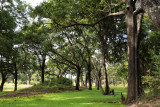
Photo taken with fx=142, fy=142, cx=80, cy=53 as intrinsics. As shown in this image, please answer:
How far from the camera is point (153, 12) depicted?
4660 millimetres

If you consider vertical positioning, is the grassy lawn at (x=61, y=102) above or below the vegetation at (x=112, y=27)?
below

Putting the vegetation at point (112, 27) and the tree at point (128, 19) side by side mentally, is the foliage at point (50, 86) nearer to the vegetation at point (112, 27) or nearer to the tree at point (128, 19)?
the vegetation at point (112, 27)

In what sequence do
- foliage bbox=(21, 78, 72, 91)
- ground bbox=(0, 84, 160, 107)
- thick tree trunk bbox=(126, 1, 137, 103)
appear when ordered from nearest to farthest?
1. ground bbox=(0, 84, 160, 107)
2. thick tree trunk bbox=(126, 1, 137, 103)
3. foliage bbox=(21, 78, 72, 91)

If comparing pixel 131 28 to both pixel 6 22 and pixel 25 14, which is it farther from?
pixel 25 14

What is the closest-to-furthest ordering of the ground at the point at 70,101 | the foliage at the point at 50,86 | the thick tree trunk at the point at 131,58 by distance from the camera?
the ground at the point at 70,101, the thick tree trunk at the point at 131,58, the foliage at the point at 50,86

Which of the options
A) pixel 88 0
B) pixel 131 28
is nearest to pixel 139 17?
pixel 131 28

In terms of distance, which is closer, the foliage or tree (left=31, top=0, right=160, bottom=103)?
tree (left=31, top=0, right=160, bottom=103)

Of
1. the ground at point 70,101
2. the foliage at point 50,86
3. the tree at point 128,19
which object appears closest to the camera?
the ground at point 70,101

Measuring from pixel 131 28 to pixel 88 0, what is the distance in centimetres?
439

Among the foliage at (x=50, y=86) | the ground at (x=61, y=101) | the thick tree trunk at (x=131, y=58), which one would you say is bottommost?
the foliage at (x=50, y=86)

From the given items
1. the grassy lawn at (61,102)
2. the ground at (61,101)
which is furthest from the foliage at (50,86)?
the grassy lawn at (61,102)

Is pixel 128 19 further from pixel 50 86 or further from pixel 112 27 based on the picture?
pixel 50 86

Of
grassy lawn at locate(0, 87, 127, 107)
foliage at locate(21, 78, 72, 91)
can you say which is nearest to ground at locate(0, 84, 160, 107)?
grassy lawn at locate(0, 87, 127, 107)

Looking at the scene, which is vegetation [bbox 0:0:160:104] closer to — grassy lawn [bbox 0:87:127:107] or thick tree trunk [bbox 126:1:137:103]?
thick tree trunk [bbox 126:1:137:103]
